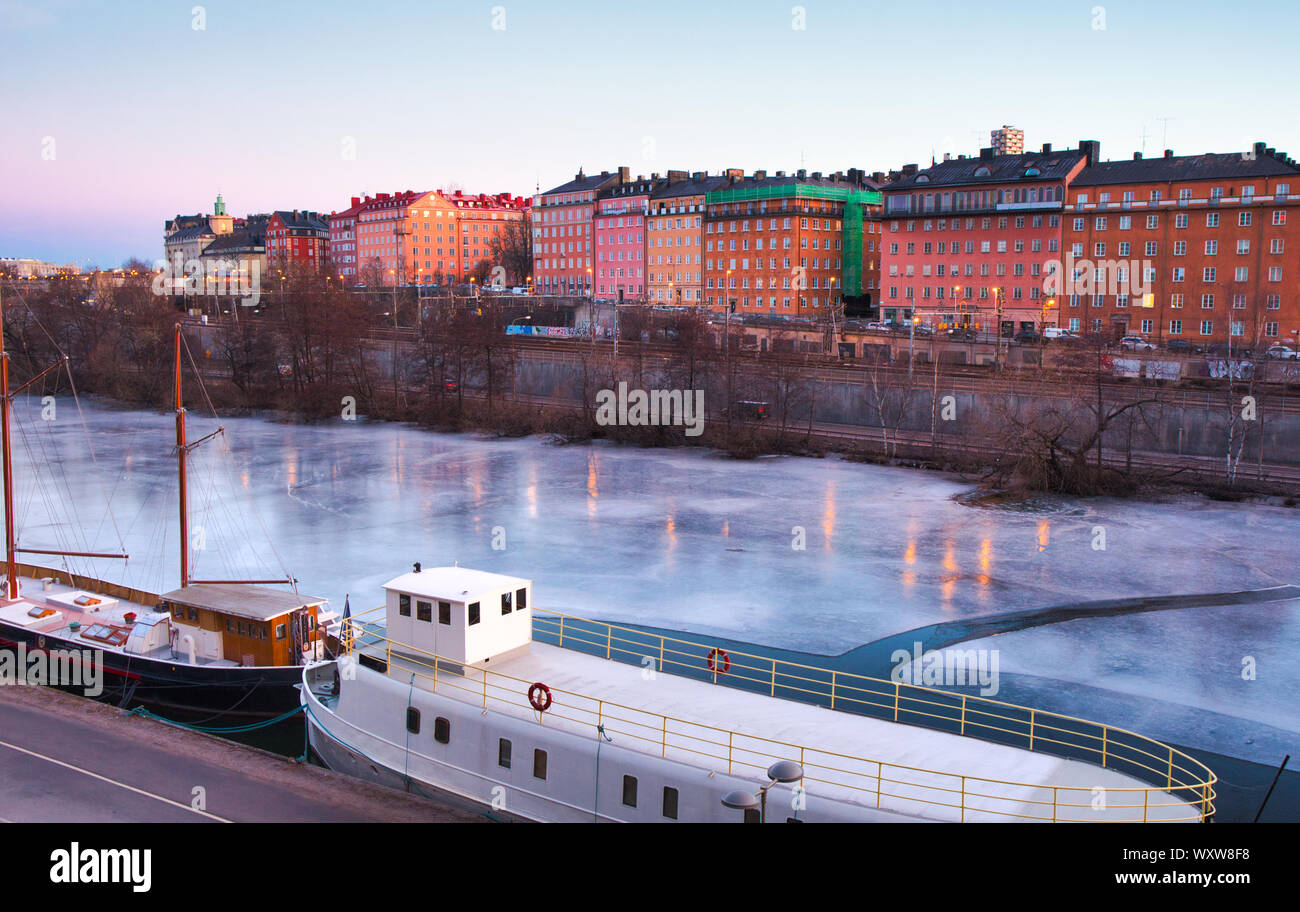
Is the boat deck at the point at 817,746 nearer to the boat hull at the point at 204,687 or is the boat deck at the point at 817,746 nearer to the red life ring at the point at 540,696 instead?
the red life ring at the point at 540,696

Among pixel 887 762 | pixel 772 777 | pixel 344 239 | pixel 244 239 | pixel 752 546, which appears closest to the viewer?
pixel 772 777

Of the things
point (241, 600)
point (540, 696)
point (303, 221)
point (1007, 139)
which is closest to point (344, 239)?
point (303, 221)

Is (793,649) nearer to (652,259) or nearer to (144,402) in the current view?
(144,402)

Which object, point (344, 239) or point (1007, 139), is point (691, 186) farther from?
point (344, 239)

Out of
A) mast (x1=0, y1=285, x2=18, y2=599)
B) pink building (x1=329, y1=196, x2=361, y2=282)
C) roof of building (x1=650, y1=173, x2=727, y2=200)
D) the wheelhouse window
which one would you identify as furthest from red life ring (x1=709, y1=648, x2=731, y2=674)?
pink building (x1=329, y1=196, x2=361, y2=282)

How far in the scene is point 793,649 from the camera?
69.6ft

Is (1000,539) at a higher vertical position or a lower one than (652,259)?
lower

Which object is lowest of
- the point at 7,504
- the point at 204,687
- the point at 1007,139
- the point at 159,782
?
the point at 159,782

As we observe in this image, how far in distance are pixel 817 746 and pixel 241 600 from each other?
11.6 metres

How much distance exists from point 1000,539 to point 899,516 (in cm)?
382

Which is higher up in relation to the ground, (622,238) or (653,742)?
(622,238)

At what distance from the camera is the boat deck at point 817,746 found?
12.5 meters

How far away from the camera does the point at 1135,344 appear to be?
63469 mm
